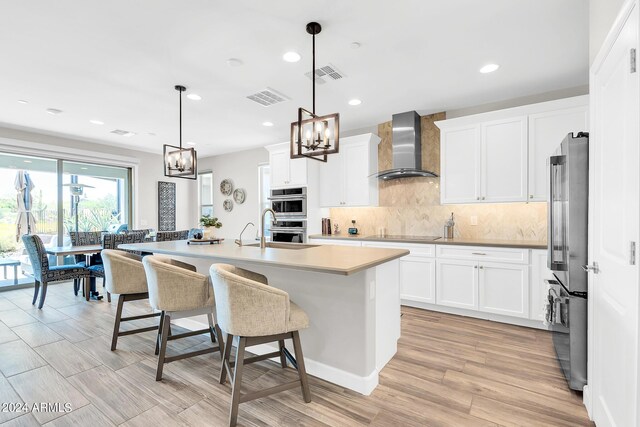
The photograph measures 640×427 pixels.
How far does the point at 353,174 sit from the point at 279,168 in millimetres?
1373

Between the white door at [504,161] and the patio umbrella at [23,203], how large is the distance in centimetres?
739

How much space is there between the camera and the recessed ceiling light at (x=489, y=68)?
9.93ft

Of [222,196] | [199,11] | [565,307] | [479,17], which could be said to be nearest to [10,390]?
[199,11]

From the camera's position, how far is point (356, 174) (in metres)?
4.83

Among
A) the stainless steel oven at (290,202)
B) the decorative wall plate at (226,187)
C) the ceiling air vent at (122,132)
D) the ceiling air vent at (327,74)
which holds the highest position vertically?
the ceiling air vent at (327,74)

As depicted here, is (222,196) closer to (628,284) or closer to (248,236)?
(248,236)

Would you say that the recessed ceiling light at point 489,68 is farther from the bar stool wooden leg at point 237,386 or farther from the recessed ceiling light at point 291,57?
the bar stool wooden leg at point 237,386

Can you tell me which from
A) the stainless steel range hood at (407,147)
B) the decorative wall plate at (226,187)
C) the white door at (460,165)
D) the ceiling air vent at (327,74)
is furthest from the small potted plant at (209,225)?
the decorative wall plate at (226,187)

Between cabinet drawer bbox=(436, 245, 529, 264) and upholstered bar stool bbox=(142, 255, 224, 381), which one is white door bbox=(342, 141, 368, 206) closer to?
cabinet drawer bbox=(436, 245, 529, 264)

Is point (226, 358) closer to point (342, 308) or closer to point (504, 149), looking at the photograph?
point (342, 308)

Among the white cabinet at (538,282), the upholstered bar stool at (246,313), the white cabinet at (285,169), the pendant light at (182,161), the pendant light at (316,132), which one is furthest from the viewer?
the white cabinet at (285,169)

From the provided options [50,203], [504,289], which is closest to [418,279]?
[504,289]

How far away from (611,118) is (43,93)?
17.6ft

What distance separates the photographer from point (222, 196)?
24.0ft
